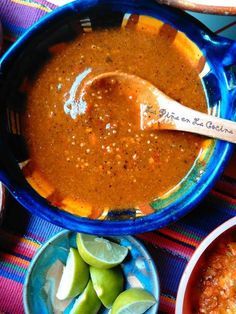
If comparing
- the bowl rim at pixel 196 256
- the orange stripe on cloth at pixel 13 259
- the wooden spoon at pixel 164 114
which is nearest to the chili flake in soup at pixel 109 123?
the wooden spoon at pixel 164 114

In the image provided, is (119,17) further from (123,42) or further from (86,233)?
(86,233)

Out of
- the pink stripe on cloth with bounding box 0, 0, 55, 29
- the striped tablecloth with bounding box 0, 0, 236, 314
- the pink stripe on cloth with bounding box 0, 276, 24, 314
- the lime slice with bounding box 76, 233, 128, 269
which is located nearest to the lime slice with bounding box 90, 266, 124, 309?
the lime slice with bounding box 76, 233, 128, 269

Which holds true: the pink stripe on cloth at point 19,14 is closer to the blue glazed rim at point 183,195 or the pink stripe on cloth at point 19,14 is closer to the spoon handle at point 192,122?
the blue glazed rim at point 183,195

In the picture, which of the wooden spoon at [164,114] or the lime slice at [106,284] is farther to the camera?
the lime slice at [106,284]

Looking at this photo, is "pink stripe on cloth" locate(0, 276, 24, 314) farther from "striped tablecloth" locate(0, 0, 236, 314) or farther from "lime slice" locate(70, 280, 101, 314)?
"lime slice" locate(70, 280, 101, 314)

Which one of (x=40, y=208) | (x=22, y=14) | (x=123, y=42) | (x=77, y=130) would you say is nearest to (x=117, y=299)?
(x=40, y=208)

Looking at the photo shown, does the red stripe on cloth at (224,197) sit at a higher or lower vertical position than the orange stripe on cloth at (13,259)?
higher

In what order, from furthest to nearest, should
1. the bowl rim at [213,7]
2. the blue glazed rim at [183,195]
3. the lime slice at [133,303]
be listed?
the lime slice at [133,303] → the blue glazed rim at [183,195] → the bowl rim at [213,7]

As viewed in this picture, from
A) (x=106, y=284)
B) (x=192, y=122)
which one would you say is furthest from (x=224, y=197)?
(x=106, y=284)
